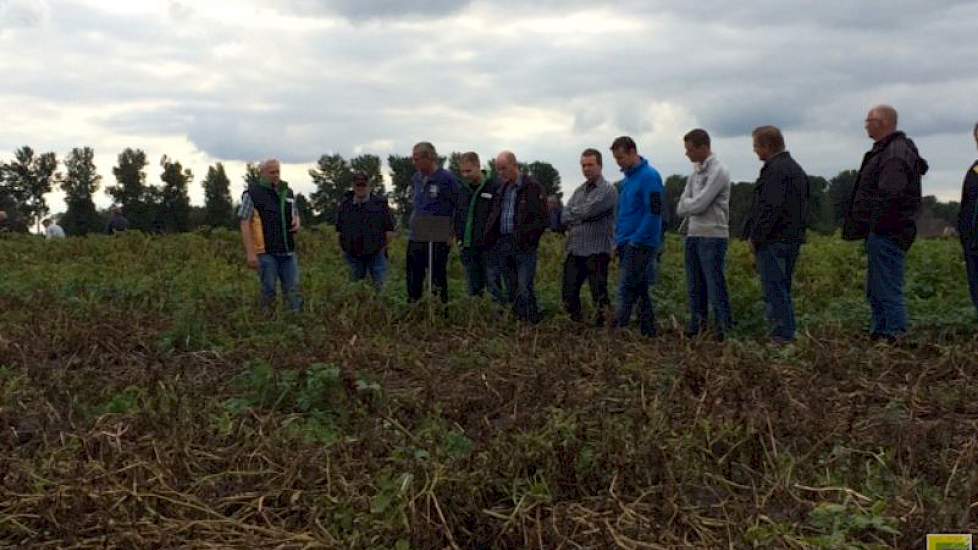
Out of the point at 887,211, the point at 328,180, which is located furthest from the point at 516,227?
the point at 328,180

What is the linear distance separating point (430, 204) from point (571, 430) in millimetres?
5069

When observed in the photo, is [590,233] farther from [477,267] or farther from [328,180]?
[328,180]

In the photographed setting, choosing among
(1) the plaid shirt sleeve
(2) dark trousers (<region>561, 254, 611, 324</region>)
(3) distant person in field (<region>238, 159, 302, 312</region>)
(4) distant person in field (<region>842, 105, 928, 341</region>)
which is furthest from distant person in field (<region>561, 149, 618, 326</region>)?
(1) the plaid shirt sleeve

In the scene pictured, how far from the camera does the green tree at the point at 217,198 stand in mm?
73188

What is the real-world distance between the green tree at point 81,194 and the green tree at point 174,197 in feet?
15.9

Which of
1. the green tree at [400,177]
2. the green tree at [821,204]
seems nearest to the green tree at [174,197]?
the green tree at [400,177]

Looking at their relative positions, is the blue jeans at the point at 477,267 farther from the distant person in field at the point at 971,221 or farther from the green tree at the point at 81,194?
the green tree at the point at 81,194

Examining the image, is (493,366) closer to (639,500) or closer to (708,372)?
(708,372)

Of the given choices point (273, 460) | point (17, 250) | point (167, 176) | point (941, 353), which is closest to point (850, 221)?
point (941, 353)

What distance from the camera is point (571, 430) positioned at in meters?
4.28

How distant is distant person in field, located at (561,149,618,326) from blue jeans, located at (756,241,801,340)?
1.38 meters

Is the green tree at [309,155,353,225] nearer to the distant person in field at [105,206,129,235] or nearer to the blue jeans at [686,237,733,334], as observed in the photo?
the distant person in field at [105,206,129,235]

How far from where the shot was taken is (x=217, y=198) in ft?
247

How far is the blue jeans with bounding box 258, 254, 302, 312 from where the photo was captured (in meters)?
8.76
